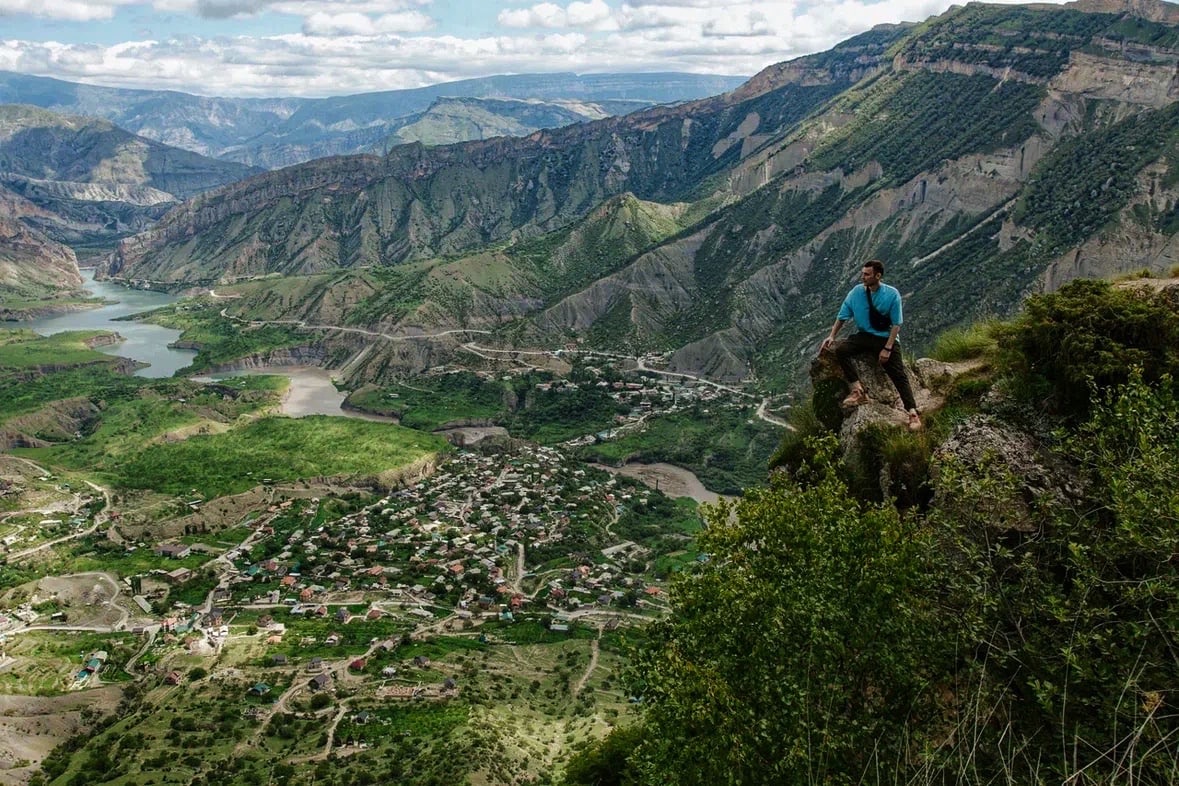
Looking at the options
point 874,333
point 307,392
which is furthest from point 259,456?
point 874,333

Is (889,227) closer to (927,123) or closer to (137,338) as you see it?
(927,123)

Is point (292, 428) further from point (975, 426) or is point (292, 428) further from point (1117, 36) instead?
point (1117, 36)

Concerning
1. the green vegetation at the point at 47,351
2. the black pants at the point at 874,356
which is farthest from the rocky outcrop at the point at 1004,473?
the green vegetation at the point at 47,351

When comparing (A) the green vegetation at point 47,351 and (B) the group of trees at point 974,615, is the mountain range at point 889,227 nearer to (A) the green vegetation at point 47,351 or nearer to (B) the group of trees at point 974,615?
(A) the green vegetation at point 47,351

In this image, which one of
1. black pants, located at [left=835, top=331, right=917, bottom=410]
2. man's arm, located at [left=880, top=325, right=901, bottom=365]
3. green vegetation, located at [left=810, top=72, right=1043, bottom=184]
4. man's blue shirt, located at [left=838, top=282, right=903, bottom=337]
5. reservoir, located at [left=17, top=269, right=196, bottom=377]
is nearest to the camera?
man's blue shirt, located at [left=838, top=282, right=903, bottom=337]

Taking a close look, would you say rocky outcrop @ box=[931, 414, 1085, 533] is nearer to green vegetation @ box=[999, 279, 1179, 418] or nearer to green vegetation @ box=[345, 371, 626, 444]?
green vegetation @ box=[999, 279, 1179, 418]

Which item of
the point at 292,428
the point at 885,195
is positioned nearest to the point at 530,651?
the point at 292,428

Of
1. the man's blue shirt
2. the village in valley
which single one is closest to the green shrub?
the man's blue shirt
